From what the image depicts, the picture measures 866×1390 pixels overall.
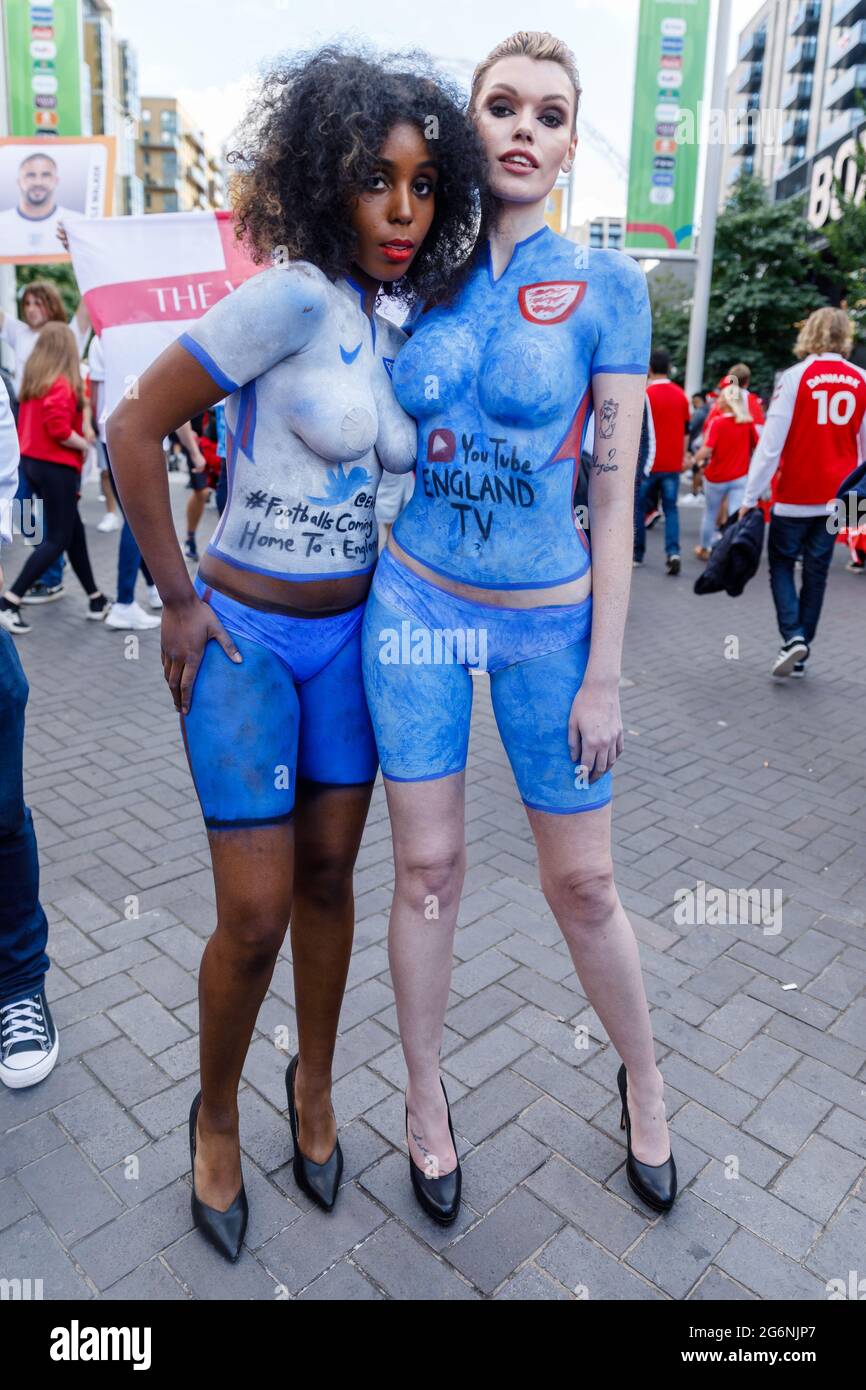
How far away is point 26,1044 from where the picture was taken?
267 cm

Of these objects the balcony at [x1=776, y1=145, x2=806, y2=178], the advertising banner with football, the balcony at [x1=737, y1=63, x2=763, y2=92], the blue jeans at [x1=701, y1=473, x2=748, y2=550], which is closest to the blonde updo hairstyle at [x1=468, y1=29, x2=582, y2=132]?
the blue jeans at [x1=701, y1=473, x2=748, y2=550]

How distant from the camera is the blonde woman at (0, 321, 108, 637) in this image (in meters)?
6.84

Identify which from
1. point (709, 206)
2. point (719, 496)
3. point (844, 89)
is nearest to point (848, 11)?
point (844, 89)

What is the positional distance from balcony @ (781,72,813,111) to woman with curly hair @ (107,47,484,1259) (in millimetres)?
71051

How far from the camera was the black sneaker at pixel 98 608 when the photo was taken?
25.3ft

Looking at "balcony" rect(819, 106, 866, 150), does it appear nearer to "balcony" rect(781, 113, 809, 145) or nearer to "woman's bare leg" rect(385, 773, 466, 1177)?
"balcony" rect(781, 113, 809, 145)

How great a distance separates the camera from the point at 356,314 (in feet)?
6.25

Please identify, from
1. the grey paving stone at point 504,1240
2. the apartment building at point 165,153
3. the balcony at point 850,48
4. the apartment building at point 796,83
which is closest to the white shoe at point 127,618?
the grey paving stone at point 504,1240

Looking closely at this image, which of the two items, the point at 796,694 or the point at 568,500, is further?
the point at 796,694

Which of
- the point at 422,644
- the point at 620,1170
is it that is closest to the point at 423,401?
the point at 422,644

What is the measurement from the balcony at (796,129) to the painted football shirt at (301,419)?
71.0 metres
